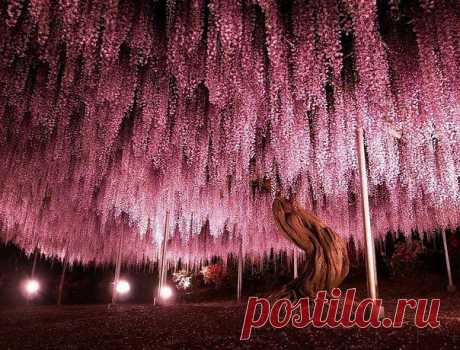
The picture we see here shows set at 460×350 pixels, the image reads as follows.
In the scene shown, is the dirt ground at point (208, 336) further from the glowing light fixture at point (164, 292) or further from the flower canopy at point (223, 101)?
the glowing light fixture at point (164, 292)

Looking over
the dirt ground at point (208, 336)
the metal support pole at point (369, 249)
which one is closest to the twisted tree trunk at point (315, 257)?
the metal support pole at point (369, 249)

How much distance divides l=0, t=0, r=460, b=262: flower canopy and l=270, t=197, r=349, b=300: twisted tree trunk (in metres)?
0.65

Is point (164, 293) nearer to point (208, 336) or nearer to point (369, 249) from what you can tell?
point (208, 336)

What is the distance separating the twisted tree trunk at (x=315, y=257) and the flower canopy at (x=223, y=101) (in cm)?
65

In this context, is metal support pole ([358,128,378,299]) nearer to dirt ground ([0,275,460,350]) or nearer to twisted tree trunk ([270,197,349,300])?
dirt ground ([0,275,460,350])

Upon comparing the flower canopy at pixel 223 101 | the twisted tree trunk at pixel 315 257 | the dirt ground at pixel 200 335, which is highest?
the flower canopy at pixel 223 101

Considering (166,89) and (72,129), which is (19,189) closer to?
(72,129)

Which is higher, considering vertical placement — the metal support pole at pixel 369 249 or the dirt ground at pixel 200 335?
the metal support pole at pixel 369 249

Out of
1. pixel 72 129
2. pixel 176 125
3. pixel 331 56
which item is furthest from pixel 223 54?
pixel 72 129

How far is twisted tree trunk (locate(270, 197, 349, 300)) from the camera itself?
15.4 ft

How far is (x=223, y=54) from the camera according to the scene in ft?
12.4

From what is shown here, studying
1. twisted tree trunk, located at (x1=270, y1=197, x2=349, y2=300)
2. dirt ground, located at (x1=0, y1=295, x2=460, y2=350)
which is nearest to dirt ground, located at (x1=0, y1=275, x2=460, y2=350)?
dirt ground, located at (x1=0, y1=295, x2=460, y2=350)

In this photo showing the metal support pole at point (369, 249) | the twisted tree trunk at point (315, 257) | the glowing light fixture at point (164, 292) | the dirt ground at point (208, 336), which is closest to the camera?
the dirt ground at point (208, 336)

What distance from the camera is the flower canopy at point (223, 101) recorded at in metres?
3.42
